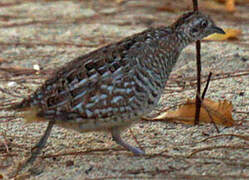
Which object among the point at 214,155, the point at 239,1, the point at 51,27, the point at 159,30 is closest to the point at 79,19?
the point at 51,27

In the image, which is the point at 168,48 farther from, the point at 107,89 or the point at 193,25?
the point at 107,89

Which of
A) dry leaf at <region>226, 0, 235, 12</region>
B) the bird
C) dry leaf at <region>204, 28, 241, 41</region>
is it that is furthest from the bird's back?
dry leaf at <region>226, 0, 235, 12</region>

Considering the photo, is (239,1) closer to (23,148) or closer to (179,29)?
(179,29)

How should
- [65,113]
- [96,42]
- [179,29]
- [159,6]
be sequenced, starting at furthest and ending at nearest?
[159,6], [96,42], [179,29], [65,113]

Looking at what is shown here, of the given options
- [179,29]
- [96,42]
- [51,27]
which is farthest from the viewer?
[51,27]

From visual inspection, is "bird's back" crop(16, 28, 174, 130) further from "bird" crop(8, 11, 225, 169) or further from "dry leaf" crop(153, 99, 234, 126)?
"dry leaf" crop(153, 99, 234, 126)

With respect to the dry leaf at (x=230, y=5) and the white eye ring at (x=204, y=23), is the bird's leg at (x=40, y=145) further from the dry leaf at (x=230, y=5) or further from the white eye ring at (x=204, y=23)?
the dry leaf at (x=230, y=5)
